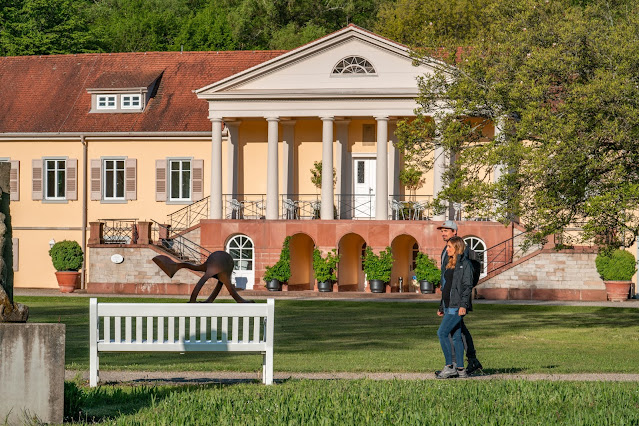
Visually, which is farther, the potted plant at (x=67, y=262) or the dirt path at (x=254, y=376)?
the potted plant at (x=67, y=262)

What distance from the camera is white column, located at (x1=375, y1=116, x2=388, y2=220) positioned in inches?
1505

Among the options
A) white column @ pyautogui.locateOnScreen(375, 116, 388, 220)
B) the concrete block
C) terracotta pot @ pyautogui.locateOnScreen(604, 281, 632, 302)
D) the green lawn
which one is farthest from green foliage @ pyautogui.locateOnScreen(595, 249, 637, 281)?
the concrete block

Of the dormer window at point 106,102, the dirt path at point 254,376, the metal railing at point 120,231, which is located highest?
the dormer window at point 106,102

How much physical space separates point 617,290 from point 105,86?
19417 millimetres

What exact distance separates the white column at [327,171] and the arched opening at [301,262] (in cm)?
168

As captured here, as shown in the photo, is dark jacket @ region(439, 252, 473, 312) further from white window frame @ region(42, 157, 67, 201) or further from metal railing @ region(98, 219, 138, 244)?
white window frame @ region(42, 157, 67, 201)


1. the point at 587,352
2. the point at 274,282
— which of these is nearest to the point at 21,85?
the point at 274,282

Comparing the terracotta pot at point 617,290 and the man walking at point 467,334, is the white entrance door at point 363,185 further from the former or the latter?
the man walking at point 467,334

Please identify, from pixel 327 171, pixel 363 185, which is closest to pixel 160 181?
pixel 327 171

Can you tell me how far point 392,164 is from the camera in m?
40.6

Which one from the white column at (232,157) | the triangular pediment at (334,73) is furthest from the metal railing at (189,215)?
the triangular pediment at (334,73)

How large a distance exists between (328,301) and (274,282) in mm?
4667

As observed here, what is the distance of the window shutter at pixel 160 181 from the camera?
4212 centimetres

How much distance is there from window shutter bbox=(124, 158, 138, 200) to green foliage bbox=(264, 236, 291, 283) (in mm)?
7125
